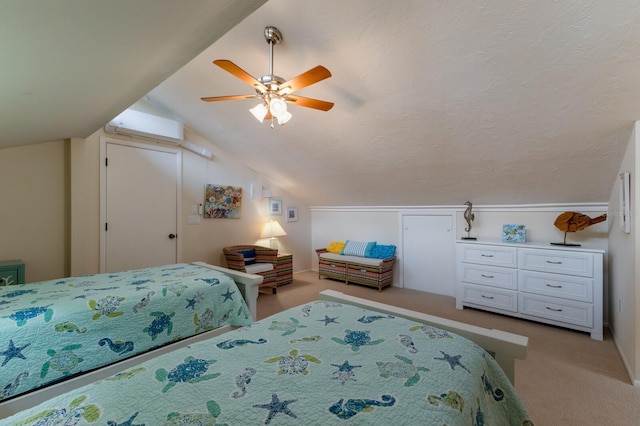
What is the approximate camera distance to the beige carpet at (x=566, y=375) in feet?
5.60

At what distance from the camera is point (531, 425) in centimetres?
94

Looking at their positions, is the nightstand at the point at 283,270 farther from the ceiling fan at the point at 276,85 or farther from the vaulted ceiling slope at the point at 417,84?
the ceiling fan at the point at 276,85

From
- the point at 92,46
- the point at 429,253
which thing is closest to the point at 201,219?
the point at 92,46

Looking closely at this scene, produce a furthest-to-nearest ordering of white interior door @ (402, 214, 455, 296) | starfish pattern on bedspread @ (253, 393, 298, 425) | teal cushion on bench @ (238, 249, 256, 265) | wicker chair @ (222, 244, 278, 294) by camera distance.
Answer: teal cushion on bench @ (238, 249, 256, 265) → white interior door @ (402, 214, 455, 296) → wicker chair @ (222, 244, 278, 294) → starfish pattern on bedspread @ (253, 393, 298, 425)

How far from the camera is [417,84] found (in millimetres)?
2162

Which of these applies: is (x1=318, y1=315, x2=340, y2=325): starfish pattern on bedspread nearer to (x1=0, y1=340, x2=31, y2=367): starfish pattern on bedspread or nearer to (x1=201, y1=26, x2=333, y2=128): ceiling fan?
(x1=201, y1=26, x2=333, y2=128): ceiling fan

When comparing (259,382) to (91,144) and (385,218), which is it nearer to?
Answer: (91,144)

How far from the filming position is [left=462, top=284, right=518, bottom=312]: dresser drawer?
→ 317 cm

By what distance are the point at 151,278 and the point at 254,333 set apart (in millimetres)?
1426

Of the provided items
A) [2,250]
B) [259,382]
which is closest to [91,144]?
[2,250]

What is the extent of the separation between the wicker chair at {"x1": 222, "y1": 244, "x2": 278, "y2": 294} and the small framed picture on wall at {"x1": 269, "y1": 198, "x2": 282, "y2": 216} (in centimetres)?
76

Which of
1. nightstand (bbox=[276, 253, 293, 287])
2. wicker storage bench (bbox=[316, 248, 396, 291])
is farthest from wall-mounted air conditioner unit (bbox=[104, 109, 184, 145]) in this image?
wicker storage bench (bbox=[316, 248, 396, 291])

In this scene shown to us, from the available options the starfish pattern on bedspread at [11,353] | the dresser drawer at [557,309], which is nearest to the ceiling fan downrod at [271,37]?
the starfish pattern on bedspread at [11,353]

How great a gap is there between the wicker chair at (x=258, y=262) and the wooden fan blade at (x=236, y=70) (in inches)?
101
